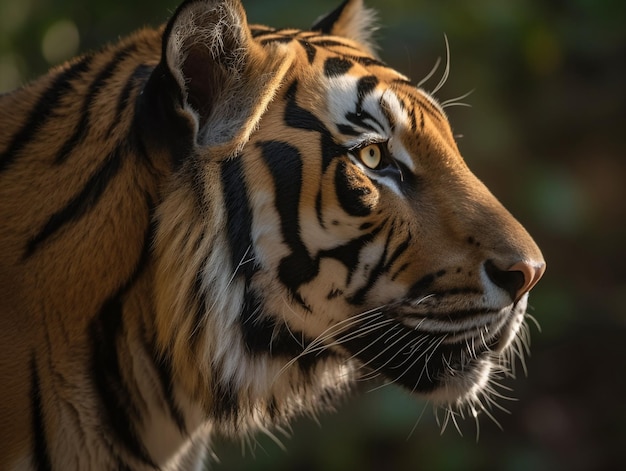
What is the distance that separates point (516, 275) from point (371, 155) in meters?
0.35

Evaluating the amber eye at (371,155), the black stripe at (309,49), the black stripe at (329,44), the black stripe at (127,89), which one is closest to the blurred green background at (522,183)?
the black stripe at (329,44)

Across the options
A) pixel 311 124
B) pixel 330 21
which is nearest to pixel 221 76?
pixel 311 124

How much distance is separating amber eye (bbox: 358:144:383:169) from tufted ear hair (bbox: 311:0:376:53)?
1.77 feet

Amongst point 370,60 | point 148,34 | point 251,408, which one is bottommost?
point 251,408

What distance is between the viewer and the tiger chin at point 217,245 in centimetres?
160

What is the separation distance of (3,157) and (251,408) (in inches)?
27.2

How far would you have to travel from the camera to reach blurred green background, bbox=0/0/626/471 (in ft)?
11.3

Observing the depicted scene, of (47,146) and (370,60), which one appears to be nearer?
(47,146)

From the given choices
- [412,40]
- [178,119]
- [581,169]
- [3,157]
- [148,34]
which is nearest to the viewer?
[178,119]

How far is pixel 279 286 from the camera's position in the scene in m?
1.68

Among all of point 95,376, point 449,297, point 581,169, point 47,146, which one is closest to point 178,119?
point 47,146

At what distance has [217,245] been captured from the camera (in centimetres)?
164

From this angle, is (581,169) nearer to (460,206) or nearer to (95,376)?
(460,206)

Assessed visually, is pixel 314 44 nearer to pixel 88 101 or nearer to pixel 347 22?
pixel 347 22
